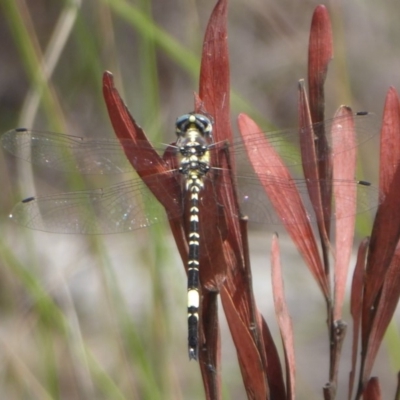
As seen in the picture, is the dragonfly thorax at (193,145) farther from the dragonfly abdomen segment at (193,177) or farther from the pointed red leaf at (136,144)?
the pointed red leaf at (136,144)

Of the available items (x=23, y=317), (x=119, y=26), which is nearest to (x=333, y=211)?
(x=23, y=317)

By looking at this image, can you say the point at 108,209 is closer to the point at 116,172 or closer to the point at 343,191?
the point at 116,172

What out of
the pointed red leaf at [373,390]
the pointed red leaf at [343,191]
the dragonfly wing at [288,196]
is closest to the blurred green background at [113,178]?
the dragonfly wing at [288,196]

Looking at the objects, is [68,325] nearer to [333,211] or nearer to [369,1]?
[333,211]

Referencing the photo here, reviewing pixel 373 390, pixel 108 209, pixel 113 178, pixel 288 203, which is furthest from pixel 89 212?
pixel 113 178

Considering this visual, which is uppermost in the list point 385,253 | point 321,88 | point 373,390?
point 321,88
